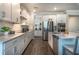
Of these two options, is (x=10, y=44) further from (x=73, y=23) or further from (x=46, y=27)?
(x=73, y=23)

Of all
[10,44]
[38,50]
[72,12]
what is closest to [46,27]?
[72,12]

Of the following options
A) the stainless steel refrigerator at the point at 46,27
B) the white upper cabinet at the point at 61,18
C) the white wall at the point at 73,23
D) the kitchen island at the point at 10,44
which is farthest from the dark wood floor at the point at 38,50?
the white wall at the point at 73,23

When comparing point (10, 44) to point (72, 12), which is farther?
point (72, 12)

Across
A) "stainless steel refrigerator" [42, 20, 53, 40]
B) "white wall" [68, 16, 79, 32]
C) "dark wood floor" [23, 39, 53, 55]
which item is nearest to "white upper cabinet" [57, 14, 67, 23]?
"white wall" [68, 16, 79, 32]

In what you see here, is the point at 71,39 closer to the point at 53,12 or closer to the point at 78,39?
the point at 78,39

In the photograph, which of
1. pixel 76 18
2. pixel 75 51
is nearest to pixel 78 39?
pixel 75 51

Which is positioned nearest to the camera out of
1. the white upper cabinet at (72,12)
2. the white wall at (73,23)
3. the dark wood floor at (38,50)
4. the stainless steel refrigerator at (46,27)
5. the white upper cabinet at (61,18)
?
the dark wood floor at (38,50)

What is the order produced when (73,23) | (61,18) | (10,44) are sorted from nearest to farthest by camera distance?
(10,44), (61,18), (73,23)

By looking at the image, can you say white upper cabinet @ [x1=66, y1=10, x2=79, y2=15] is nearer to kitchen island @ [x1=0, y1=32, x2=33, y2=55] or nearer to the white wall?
the white wall

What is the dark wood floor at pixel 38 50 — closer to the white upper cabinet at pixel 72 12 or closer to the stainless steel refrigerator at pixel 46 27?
the stainless steel refrigerator at pixel 46 27

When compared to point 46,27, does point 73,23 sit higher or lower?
higher

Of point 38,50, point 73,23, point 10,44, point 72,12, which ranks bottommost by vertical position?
point 38,50
